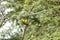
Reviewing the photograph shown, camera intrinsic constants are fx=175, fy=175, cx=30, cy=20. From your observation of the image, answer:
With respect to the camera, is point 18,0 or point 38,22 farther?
point 18,0

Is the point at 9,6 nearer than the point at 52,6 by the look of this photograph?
No

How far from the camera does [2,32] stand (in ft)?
6.69

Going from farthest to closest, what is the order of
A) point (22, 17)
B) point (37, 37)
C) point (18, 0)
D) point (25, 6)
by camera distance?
point (18, 0)
point (25, 6)
point (37, 37)
point (22, 17)

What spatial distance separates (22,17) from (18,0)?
2.28 feet

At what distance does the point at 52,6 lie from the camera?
6.76 ft

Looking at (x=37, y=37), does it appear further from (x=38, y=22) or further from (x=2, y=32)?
(x=2, y=32)

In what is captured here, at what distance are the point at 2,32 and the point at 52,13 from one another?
2.04 feet

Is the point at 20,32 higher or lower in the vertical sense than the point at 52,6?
lower

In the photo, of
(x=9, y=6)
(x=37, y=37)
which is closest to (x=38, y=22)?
(x=37, y=37)

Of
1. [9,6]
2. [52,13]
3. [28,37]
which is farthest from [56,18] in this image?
[9,6]

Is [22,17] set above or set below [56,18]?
above

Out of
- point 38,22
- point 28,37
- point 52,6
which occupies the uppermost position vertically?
point 52,6

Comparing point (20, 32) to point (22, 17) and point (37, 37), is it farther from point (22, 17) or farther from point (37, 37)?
point (22, 17)

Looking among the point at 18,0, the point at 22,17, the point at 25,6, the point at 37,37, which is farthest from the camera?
the point at 18,0
